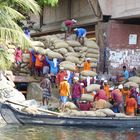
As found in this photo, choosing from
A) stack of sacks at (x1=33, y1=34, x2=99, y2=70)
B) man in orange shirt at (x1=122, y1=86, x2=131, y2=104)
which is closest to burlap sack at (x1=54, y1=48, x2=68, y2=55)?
stack of sacks at (x1=33, y1=34, x2=99, y2=70)

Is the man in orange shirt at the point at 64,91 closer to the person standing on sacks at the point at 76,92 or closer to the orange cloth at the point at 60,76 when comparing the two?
the person standing on sacks at the point at 76,92

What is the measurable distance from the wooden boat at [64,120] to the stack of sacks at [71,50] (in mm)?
5504

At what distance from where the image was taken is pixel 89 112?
2128 centimetres

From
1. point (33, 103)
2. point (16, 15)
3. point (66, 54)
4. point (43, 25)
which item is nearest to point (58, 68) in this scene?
point (66, 54)

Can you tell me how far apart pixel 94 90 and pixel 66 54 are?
141 inches

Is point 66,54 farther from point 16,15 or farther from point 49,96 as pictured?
point 16,15

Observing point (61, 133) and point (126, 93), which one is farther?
point (126, 93)

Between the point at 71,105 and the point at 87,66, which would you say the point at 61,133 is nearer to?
the point at 71,105

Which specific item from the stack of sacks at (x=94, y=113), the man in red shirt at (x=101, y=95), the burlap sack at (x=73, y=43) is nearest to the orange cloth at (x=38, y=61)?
the burlap sack at (x=73, y=43)

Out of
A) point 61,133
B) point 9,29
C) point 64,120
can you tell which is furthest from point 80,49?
point 9,29

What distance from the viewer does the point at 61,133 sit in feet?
63.7

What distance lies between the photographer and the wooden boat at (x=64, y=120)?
20688 mm

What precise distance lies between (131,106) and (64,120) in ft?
11.7

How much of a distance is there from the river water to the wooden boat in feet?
0.66
